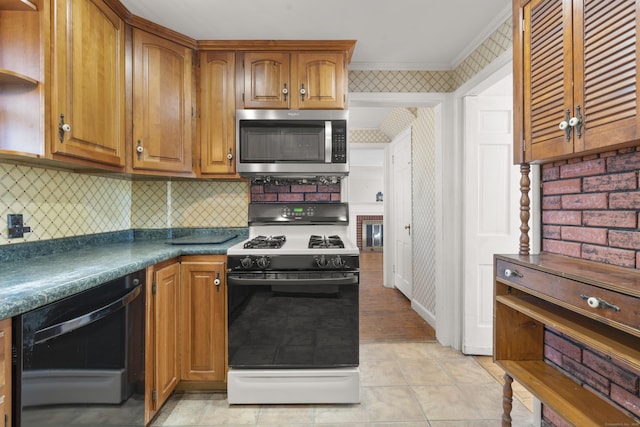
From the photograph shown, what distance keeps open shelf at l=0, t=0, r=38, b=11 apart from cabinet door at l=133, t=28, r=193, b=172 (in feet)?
1.99

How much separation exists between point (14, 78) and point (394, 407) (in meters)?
2.46

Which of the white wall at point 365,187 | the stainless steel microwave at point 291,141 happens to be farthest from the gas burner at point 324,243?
the white wall at point 365,187

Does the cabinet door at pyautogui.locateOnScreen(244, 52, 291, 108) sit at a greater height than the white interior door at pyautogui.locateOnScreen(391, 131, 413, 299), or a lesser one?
greater

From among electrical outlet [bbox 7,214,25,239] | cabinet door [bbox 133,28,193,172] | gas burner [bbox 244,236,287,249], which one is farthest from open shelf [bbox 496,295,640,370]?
electrical outlet [bbox 7,214,25,239]

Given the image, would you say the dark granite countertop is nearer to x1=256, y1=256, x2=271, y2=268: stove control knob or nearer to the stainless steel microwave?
x1=256, y1=256, x2=271, y2=268: stove control knob

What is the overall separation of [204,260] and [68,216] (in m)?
0.84

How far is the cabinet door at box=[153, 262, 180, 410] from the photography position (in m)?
1.72

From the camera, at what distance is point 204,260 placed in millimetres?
1941

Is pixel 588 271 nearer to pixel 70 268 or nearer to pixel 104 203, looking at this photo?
pixel 70 268

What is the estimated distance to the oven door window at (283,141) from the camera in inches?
87.1

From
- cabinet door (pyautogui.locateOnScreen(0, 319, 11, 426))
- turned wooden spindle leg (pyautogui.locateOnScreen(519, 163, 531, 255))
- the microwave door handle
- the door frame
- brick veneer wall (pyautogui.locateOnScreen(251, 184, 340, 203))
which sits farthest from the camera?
the door frame

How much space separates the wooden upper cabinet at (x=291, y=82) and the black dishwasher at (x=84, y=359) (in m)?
1.39

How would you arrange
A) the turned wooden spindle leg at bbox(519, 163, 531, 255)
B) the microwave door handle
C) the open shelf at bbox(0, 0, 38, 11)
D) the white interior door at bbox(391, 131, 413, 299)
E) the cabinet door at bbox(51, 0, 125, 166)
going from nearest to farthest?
the open shelf at bbox(0, 0, 38, 11)
the cabinet door at bbox(51, 0, 125, 166)
the turned wooden spindle leg at bbox(519, 163, 531, 255)
the microwave door handle
the white interior door at bbox(391, 131, 413, 299)

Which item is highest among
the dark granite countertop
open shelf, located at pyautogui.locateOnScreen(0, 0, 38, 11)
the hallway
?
open shelf, located at pyautogui.locateOnScreen(0, 0, 38, 11)
